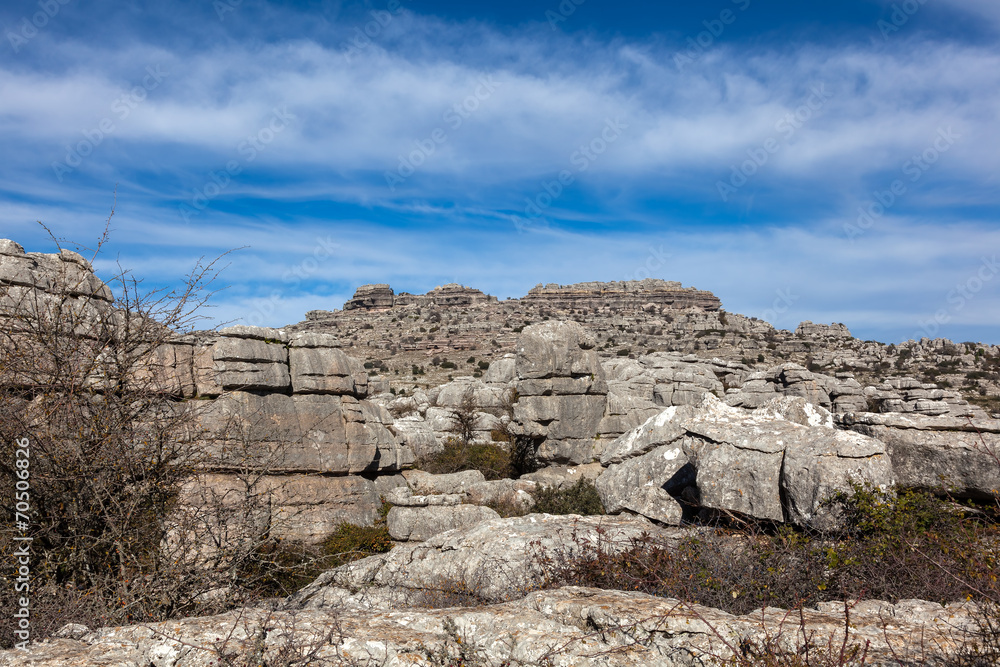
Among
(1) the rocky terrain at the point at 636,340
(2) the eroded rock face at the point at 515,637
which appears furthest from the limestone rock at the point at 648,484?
(1) the rocky terrain at the point at 636,340

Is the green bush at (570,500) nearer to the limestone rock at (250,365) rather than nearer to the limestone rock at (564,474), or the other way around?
the limestone rock at (564,474)

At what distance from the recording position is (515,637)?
3.53m

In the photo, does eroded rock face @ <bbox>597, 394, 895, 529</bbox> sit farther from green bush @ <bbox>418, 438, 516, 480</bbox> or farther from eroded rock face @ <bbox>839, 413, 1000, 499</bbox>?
green bush @ <bbox>418, 438, 516, 480</bbox>

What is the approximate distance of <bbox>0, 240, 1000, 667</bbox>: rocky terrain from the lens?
11.4 ft

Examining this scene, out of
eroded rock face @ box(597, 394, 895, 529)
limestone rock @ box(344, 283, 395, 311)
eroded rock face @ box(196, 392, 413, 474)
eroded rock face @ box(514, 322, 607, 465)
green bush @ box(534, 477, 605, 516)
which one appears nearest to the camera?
eroded rock face @ box(597, 394, 895, 529)

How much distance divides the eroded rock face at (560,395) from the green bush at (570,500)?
319cm

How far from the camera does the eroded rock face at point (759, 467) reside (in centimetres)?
675

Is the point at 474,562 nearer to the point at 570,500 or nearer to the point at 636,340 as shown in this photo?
the point at 570,500

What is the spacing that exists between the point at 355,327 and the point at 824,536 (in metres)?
78.7

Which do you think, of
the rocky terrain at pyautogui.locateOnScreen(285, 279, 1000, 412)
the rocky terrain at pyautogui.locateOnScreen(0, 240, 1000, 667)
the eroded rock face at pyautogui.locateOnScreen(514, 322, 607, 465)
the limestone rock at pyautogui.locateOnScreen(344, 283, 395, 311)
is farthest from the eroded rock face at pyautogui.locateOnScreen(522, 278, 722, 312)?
the eroded rock face at pyautogui.locateOnScreen(514, 322, 607, 465)

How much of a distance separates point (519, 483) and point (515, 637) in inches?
458

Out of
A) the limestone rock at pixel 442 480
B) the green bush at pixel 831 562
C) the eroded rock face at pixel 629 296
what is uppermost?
the eroded rock face at pixel 629 296

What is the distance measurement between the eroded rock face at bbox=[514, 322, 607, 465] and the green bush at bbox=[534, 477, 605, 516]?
10.5 feet

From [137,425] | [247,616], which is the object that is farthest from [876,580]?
[137,425]
